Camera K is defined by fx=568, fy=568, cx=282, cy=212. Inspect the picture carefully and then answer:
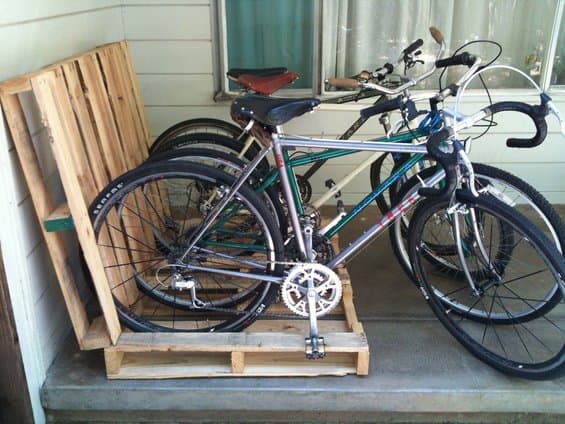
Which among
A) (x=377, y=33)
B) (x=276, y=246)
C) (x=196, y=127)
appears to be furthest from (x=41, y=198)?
(x=377, y=33)

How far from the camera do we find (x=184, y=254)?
2428 millimetres

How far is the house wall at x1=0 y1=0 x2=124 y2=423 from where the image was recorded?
1.96 meters

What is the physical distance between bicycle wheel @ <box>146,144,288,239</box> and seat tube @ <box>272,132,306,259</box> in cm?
21

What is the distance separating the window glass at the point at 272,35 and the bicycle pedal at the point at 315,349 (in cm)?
194

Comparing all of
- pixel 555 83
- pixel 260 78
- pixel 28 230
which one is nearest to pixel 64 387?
pixel 28 230

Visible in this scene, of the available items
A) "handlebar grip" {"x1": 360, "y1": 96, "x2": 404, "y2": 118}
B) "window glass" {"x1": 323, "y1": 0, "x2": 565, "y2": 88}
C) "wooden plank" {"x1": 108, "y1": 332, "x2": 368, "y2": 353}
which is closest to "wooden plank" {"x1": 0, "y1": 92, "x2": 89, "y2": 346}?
"wooden plank" {"x1": 108, "y1": 332, "x2": 368, "y2": 353}

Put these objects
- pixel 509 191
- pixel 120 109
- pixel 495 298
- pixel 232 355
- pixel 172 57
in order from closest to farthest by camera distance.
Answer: pixel 232 355 → pixel 509 191 → pixel 495 298 → pixel 120 109 → pixel 172 57

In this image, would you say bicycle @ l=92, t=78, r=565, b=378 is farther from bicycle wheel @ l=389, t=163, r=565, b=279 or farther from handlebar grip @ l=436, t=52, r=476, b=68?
handlebar grip @ l=436, t=52, r=476, b=68

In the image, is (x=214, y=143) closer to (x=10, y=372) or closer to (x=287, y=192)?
(x=287, y=192)

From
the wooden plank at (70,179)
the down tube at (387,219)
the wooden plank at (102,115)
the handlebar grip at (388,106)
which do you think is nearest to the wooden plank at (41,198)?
the wooden plank at (70,179)

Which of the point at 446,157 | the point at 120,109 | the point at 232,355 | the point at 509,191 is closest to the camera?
the point at 446,157

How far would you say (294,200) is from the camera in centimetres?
254

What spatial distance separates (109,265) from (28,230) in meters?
0.40

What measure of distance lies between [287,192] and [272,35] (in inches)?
63.3
